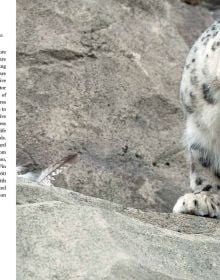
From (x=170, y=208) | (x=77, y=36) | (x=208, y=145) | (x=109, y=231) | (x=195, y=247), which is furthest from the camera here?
(x=77, y=36)

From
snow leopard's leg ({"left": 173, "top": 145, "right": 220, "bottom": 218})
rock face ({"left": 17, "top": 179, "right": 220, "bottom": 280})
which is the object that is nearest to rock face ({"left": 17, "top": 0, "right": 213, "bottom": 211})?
snow leopard's leg ({"left": 173, "top": 145, "right": 220, "bottom": 218})

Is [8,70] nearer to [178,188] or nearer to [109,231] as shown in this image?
[109,231]

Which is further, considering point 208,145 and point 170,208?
point 170,208

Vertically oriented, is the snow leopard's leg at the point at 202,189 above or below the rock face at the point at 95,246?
below

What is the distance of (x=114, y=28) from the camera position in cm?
407

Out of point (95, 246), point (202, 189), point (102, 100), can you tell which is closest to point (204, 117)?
point (202, 189)

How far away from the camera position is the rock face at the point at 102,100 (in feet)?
11.9

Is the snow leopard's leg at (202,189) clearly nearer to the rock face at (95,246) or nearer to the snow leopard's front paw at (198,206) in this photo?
the snow leopard's front paw at (198,206)

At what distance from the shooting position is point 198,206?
114 inches

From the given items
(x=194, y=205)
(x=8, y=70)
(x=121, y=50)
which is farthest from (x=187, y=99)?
(x=8, y=70)

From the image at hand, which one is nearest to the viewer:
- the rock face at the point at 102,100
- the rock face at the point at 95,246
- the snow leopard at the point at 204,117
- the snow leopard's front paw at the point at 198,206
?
the rock face at the point at 95,246

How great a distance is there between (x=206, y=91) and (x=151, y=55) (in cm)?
107

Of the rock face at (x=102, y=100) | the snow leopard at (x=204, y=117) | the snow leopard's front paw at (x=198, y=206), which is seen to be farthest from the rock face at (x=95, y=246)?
the rock face at (x=102, y=100)

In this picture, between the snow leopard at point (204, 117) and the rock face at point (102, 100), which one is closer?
the snow leopard at point (204, 117)
